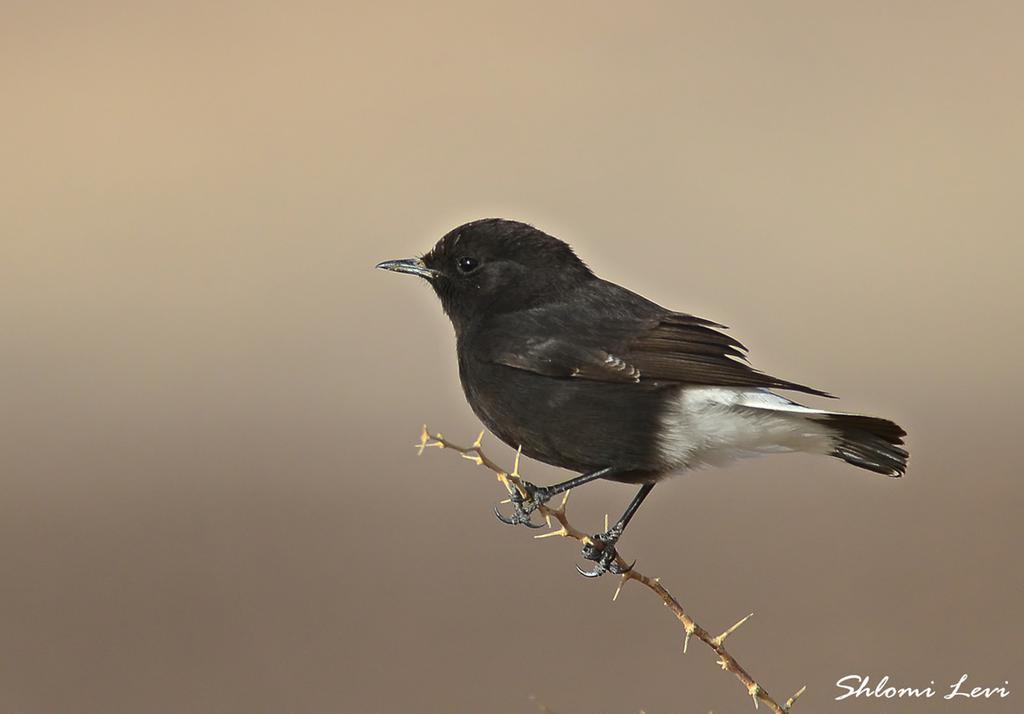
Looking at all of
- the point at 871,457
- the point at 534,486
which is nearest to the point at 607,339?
the point at 534,486

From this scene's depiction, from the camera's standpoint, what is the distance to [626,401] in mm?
3795

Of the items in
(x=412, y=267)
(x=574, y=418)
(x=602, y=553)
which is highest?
(x=412, y=267)

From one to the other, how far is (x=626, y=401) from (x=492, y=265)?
0.99 m

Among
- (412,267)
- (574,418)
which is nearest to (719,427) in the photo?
(574,418)

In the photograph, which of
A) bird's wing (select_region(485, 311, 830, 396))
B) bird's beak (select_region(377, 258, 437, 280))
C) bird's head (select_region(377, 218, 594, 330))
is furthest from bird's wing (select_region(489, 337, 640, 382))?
bird's beak (select_region(377, 258, 437, 280))

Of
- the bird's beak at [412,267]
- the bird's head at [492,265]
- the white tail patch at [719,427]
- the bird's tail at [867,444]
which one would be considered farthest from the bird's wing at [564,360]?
the bird's tail at [867,444]

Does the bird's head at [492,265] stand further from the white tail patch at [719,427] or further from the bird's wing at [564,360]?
the white tail patch at [719,427]

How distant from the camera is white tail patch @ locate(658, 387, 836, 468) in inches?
145

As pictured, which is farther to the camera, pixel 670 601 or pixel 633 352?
pixel 633 352

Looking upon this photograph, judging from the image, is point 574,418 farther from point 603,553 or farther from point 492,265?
point 492,265

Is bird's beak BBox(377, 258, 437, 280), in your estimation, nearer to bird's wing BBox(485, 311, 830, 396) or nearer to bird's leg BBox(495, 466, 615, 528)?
bird's wing BBox(485, 311, 830, 396)

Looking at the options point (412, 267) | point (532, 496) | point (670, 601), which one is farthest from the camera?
point (412, 267)

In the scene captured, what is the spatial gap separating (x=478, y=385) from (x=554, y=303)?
567 mm

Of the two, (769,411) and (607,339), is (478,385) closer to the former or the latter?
(607,339)
